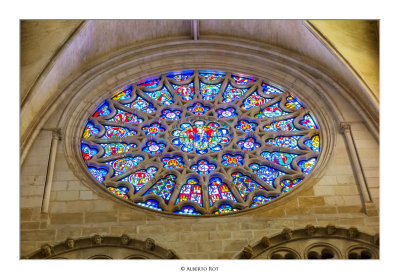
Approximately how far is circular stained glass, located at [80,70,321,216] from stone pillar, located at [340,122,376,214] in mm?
534

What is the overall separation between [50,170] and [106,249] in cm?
193

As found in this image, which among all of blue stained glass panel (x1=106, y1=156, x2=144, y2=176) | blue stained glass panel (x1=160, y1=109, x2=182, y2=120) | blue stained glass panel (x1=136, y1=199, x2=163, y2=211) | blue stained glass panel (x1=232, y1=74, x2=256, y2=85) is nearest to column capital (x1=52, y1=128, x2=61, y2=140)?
blue stained glass panel (x1=106, y1=156, x2=144, y2=176)

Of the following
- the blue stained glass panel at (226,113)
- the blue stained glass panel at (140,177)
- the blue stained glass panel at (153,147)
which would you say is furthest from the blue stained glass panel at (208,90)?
the blue stained glass panel at (140,177)

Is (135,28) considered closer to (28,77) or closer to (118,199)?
(28,77)

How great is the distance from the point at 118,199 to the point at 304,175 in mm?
2882

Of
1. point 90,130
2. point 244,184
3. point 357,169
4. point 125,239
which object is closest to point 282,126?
point 244,184

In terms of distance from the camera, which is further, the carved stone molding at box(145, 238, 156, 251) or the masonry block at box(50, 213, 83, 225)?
the masonry block at box(50, 213, 83, 225)

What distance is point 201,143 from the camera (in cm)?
1237

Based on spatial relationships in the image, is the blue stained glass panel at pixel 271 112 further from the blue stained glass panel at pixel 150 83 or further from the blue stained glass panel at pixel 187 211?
the blue stained glass panel at pixel 187 211

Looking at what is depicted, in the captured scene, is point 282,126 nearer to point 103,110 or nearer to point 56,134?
point 103,110

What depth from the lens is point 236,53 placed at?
14.1 m

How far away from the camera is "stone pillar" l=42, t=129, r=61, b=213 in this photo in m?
10.8

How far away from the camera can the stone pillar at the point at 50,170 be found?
10.8 m

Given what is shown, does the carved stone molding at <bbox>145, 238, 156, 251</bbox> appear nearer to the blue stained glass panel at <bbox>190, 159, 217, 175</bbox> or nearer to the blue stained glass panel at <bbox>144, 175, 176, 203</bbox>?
the blue stained glass panel at <bbox>144, 175, 176, 203</bbox>
